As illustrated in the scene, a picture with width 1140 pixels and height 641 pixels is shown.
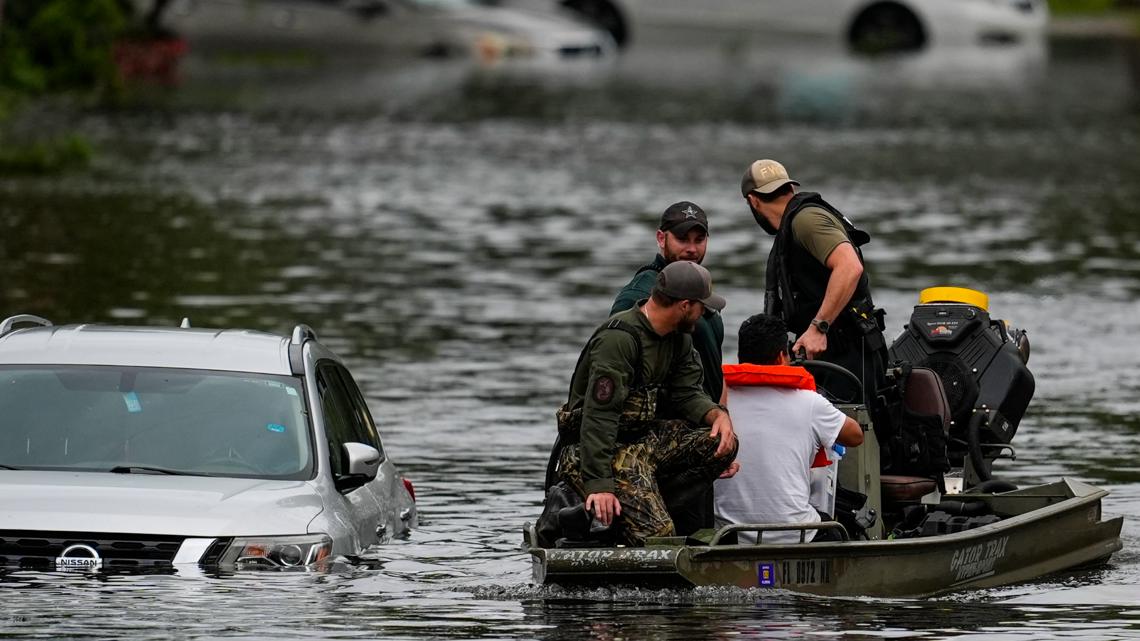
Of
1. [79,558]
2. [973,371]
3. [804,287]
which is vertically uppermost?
[804,287]

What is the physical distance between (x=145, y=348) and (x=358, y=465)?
4.12 feet

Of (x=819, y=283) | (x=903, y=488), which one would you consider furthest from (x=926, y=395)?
(x=819, y=283)

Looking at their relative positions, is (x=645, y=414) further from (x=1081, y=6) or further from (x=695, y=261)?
(x=1081, y=6)

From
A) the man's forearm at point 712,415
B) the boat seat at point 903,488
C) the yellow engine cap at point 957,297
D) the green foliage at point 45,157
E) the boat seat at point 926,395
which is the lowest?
the green foliage at point 45,157

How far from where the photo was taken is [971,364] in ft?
46.5

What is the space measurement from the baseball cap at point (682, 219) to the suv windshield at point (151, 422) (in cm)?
186

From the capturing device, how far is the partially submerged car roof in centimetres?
1202

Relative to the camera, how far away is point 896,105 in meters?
45.1

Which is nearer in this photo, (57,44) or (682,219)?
(682,219)

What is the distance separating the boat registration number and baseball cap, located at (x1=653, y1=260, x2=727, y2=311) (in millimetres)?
1182

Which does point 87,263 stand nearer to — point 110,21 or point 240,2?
point 110,21

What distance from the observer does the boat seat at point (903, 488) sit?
13117 mm

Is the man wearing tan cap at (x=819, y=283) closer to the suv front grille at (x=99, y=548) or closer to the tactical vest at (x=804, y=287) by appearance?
the tactical vest at (x=804, y=287)

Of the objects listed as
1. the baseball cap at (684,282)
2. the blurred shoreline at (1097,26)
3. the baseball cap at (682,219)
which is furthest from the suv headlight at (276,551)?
the blurred shoreline at (1097,26)
